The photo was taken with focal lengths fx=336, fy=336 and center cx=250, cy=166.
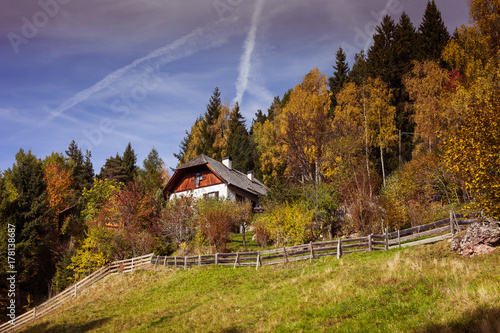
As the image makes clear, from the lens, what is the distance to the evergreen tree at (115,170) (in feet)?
203

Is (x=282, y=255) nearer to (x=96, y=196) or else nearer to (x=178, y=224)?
(x=178, y=224)

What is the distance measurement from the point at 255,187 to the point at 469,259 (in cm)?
3626

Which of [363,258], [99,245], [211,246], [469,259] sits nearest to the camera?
[469,259]

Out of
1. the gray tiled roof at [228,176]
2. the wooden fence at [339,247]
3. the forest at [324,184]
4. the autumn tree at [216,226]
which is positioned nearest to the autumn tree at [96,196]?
the forest at [324,184]

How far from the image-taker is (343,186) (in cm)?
2884

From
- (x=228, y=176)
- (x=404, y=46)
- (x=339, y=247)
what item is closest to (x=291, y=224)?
(x=339, y=247)

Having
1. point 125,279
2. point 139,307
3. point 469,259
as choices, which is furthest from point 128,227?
point 469,259

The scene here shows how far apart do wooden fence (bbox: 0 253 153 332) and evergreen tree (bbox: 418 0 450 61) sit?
4046 centimetres

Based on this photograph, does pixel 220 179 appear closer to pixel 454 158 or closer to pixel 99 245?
pixel 99 245

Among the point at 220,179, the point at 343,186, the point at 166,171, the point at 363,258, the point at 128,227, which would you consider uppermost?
the point at 166,171

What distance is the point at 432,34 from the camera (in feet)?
142

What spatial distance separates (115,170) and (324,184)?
45792mm

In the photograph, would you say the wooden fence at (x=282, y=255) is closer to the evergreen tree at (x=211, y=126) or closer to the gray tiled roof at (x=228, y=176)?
the gray tiled roof at (x=228, y=176)

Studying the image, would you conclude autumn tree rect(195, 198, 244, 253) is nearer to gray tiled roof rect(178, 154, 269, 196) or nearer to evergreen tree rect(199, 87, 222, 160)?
gray tiled roof rect(178, 154, 269, 196)
